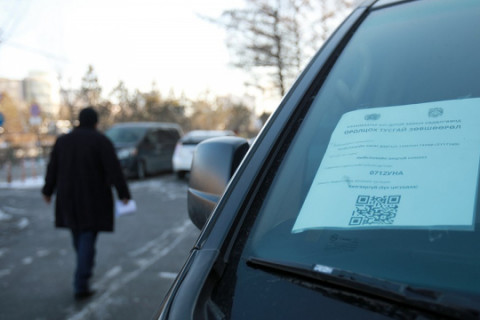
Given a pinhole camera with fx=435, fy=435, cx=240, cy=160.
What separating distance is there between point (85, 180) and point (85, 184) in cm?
4

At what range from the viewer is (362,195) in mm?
1049

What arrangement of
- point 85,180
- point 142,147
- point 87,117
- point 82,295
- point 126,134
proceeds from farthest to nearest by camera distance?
1. point 126,134
2. point 142,147
3. point 87,117
4. point 85,180
5. point 82,295

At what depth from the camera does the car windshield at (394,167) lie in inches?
36.4

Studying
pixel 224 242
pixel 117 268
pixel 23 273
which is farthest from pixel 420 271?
pixel 23 273

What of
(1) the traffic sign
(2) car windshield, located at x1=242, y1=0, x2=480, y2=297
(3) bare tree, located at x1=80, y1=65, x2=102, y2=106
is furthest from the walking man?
(3) bare tree, located at x1=80, y1=65, x2=102, y2=106

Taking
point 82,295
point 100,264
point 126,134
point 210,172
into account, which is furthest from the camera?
point 126,134

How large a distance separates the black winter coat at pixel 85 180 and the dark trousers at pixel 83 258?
0.09 metres

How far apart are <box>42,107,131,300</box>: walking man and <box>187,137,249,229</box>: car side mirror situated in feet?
9.38

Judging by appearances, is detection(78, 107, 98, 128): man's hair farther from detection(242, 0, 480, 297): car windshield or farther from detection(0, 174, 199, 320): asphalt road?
detection(242, 0, 480, 297): car windshield

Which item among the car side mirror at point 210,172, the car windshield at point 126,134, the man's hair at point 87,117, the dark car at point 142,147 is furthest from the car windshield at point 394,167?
the car windshield at point 126,134

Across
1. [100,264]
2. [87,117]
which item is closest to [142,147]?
[100,264]

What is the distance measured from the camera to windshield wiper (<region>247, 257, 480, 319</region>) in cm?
77

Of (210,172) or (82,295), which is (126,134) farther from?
(210,172)

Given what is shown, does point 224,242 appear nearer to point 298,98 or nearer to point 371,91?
point 298,98
